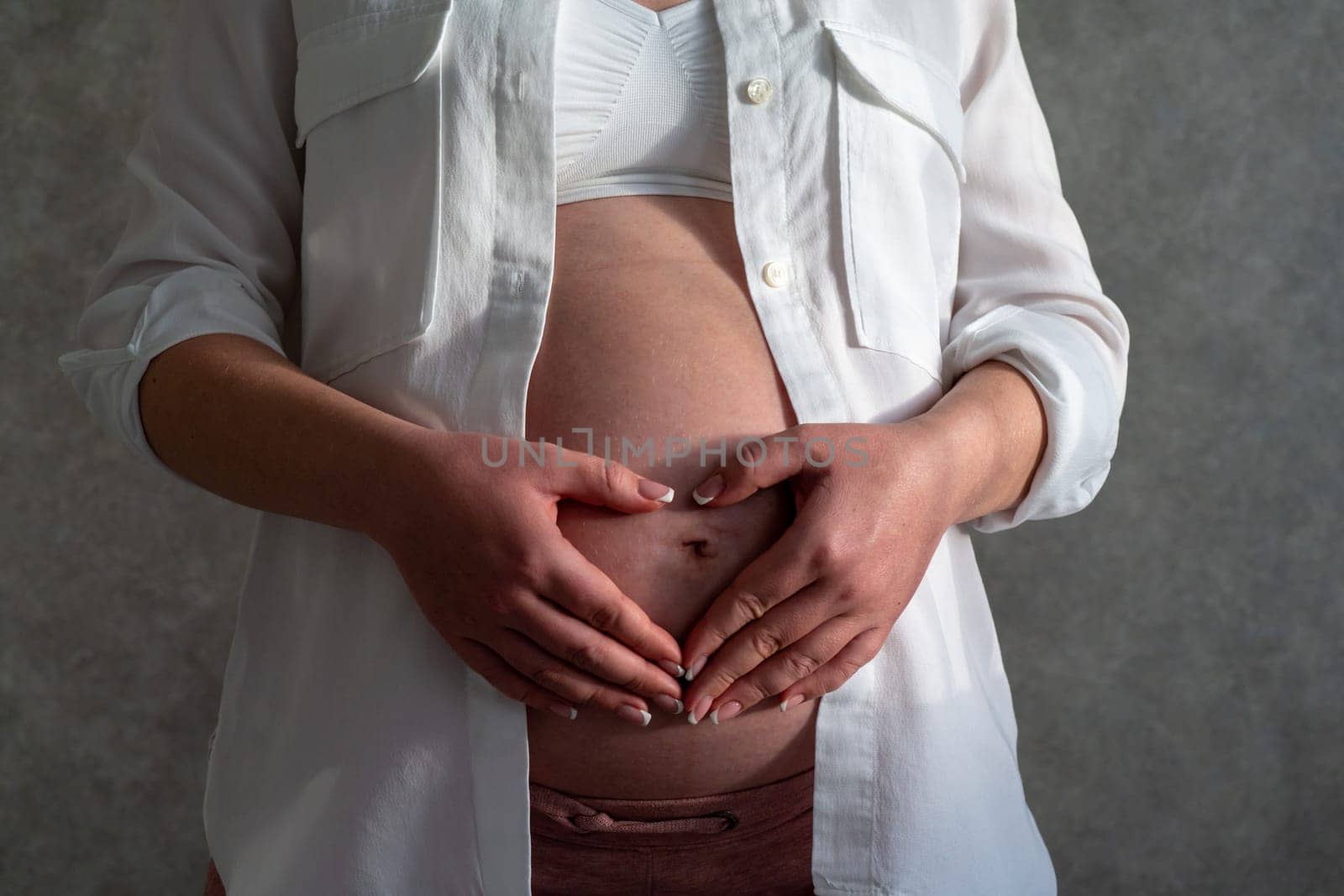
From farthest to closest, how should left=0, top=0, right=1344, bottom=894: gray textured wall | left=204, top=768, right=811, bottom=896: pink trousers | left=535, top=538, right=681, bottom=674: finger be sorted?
left=0, top=0, right=1344, bottom=894: gray textured wall, left=204, top=768, right=811, bottom=896: pink trousers, left=535, top=538, right=681, bottom=674: finger

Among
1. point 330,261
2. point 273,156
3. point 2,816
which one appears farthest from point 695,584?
point 2,816

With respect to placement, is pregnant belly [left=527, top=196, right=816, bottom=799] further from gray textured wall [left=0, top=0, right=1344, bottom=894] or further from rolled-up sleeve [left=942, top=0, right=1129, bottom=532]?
gray textured wall [left=0, top=0, right=1344, bottom=894]

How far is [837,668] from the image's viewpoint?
2.60 feet

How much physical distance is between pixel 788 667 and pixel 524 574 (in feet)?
0.62

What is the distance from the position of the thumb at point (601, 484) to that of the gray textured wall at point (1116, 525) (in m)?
1.00

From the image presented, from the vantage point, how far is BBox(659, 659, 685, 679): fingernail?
29.9 inches

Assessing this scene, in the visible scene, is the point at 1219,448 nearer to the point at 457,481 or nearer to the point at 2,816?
the point at 457,481

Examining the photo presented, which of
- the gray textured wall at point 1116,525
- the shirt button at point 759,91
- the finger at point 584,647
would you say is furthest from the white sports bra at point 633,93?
the gray textured wall at point 1116,525

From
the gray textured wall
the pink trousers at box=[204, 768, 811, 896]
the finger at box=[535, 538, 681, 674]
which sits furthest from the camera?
the gray textured wall

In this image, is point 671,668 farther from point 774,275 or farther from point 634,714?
point 774,275

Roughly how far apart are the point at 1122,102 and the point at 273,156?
113 cm

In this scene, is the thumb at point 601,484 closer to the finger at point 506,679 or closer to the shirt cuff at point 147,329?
the finger at point 506,679

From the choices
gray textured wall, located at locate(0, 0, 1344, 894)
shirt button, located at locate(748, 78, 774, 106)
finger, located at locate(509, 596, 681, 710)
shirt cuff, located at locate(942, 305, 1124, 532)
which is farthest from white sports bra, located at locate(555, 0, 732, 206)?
gray textured wall, located at locate(0, 0, 1344, 894)

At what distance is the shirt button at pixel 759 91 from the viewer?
34.4 inches
